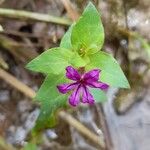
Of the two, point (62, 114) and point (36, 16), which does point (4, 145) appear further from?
point (36, 16)

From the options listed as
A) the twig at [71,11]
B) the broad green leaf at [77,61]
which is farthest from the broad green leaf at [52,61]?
the twig at [71,11]

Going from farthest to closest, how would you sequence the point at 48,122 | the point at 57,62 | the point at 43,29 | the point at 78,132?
the point at 43,29, the point at 78,132, the point at 48,122, the point at 57,62

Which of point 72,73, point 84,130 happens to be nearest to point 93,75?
point 72,73

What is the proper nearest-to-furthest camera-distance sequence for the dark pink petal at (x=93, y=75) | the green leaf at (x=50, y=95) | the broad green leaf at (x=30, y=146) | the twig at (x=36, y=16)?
1. the dark pink petal at (x=93, y=75)
2. the green leaf at (x=50, y=95)
3. the broad green leaf at (x=30, y=146)
4. the twig at (x=36, y=16)

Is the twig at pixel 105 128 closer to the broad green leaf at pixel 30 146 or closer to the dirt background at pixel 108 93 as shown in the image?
the dirt background at pixel 108 93

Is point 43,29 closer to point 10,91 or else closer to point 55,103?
point 10,91

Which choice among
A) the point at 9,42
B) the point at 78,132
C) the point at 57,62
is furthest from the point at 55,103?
the point at 9,42

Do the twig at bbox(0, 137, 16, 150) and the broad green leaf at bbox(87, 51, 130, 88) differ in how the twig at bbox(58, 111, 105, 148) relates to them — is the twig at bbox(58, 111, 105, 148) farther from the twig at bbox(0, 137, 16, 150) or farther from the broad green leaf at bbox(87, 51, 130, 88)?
the broad green leaf at bbox(87, 51, 130, 88)
